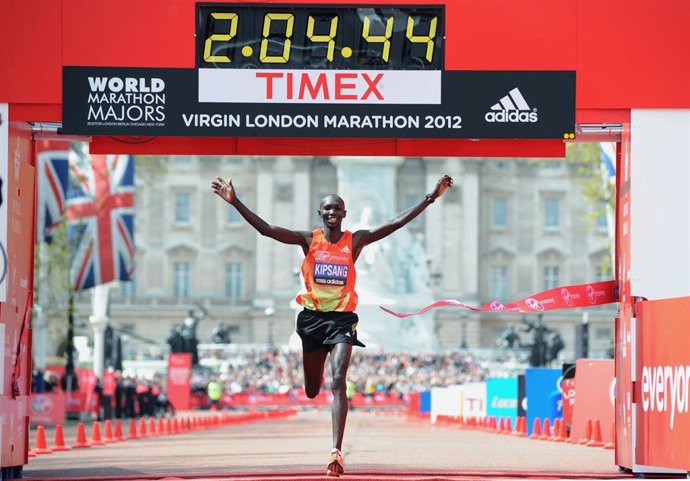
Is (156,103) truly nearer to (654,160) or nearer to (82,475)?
(82,475)

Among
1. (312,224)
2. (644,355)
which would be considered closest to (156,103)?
(644,355)

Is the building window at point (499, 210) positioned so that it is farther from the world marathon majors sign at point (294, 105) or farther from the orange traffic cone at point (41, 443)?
the world marathon majors sign at point (294, 105)

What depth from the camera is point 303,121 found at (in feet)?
48.5

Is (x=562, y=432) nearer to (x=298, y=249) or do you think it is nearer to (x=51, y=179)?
(x=51, y=179)

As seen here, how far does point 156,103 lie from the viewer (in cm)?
1485

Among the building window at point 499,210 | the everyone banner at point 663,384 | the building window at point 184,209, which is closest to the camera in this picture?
the everyone banner at point 663,384

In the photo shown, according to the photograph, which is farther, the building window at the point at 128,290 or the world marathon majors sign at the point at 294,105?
the building window at the point at 128,290

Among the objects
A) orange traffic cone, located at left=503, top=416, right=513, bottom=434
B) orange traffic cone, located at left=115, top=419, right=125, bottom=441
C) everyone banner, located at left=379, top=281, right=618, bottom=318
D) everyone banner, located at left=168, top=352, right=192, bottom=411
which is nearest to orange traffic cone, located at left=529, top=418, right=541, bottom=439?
orange traffic cone, located at left=503, top=416, right=513, bottom=434

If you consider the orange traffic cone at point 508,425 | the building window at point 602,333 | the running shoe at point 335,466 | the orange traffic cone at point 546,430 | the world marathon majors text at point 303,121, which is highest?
the world marathon majors text at point 303,121

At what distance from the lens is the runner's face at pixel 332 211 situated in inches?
526

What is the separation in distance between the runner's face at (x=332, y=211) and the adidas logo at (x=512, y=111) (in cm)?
213

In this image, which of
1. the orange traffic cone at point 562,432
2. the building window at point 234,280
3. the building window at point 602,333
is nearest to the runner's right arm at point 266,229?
the orange traffic cone at point 562,432

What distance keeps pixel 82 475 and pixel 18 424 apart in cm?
Answer: 76

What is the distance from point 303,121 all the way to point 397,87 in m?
0.89
